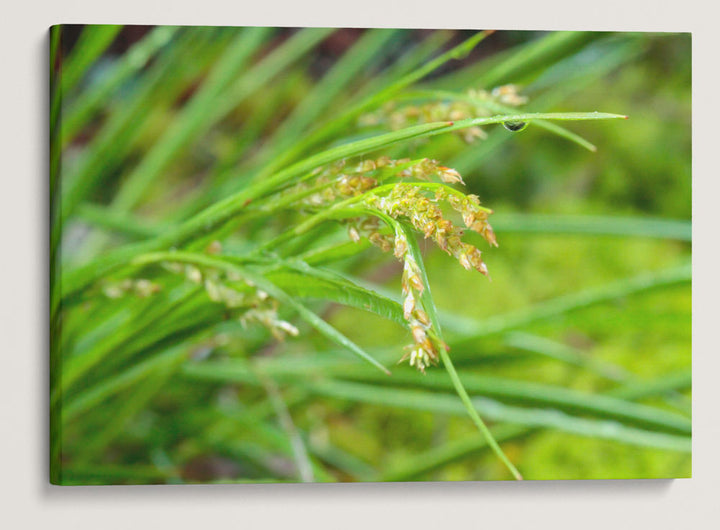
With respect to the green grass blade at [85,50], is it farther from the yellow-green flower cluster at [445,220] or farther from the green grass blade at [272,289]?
the yellow-green flower cluster at [445,220]

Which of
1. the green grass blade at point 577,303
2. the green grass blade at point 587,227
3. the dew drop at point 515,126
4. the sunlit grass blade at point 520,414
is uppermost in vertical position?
the green grass blade at point 587,227

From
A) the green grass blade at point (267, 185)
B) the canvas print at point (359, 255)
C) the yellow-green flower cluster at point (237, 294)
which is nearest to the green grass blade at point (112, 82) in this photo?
the canvas print at point (359, 255)

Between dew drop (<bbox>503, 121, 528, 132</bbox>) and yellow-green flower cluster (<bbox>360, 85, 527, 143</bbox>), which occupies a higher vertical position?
yellow-green flower cluster (<bbox>360, 85, 527, 143</bbox>)

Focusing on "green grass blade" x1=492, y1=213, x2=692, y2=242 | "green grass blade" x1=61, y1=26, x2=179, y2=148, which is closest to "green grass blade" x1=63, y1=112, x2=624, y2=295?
"green grass blade" x1=61, y1=26, x2=179, y2=148

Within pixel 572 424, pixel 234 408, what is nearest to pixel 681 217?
pixel 572 424

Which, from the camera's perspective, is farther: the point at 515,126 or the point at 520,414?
the point at 520,414

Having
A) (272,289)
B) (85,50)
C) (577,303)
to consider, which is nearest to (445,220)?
→ (272,289)

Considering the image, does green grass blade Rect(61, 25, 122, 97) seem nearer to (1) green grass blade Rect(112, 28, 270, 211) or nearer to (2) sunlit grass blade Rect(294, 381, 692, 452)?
(1) green grass blade Rect(112, 28, 270, 211)

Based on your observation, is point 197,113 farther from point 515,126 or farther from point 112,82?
point 515,126
